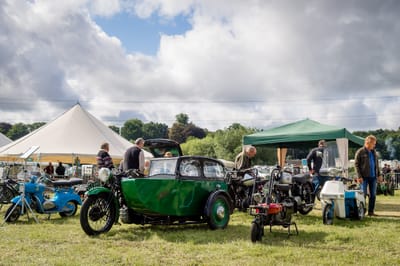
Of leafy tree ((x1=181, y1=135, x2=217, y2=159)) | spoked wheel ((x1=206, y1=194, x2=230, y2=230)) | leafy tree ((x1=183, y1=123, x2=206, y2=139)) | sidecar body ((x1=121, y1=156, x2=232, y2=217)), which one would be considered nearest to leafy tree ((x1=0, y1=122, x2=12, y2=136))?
leafy tree ((x1=183, y1=123, x2=206, y2=139))

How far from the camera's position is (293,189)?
346 inches

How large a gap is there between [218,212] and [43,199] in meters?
4.30

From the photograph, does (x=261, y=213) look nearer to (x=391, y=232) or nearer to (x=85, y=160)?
(x=391, y=232)

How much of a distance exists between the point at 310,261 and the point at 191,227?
3341 mm

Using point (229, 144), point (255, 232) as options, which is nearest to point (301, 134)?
point (255, 232)

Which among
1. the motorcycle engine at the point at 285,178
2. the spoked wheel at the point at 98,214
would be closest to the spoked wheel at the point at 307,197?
the motorcycle engine at the point at 285,178

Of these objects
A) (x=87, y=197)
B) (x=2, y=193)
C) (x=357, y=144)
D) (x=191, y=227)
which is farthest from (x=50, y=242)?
(x=357, y=144)

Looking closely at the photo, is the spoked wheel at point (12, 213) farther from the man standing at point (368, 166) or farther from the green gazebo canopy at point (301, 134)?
the green gazebo canopy at point (301, 134)

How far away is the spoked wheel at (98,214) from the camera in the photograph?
6.73 meters

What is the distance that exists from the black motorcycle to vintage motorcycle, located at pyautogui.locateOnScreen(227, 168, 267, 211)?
98 cm

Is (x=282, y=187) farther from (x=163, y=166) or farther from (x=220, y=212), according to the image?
(x=163, y=166)

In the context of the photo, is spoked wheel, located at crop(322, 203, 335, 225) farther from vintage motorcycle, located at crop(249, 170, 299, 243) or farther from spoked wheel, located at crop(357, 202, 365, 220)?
vintage motorcycle, located at crop(249, 170, 299, 243)

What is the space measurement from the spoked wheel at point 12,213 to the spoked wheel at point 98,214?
2.76 meters

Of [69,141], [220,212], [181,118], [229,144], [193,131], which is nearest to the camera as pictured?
[220,212]
